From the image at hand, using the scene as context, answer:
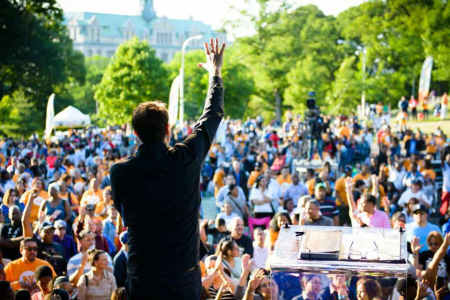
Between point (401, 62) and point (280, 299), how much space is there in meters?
41.9

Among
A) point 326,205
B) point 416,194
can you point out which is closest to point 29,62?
point 416,194

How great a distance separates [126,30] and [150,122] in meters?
165

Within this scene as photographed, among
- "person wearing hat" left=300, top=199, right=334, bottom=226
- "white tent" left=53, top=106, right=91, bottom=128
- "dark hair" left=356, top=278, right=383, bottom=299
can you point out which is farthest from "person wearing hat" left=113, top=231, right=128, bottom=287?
"white tent" left=53, top=106, right=91, bottom=128

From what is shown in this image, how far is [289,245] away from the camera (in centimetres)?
300

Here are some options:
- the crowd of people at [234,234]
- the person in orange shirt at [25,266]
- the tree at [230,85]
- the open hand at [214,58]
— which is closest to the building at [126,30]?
the tree at [230,85]

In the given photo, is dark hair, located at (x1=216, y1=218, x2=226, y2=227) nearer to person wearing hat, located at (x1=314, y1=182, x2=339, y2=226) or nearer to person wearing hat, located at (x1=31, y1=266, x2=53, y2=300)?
person wearing hat, located at (x1=314, y1=182, x2=339, y2=226)

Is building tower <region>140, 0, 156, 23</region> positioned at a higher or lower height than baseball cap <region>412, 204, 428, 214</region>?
higher

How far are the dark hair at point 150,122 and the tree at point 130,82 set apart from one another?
173 feet

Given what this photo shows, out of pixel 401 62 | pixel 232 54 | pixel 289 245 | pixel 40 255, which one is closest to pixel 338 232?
pixel 289 245

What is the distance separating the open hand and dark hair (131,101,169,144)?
0.42m

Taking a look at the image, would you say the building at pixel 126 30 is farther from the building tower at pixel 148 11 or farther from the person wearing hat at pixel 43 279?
the person wearing hat at pixel 43 279

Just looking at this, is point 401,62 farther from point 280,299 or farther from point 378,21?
point 280,299

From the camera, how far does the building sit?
16088cm

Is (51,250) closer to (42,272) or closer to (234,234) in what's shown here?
(42,272)
